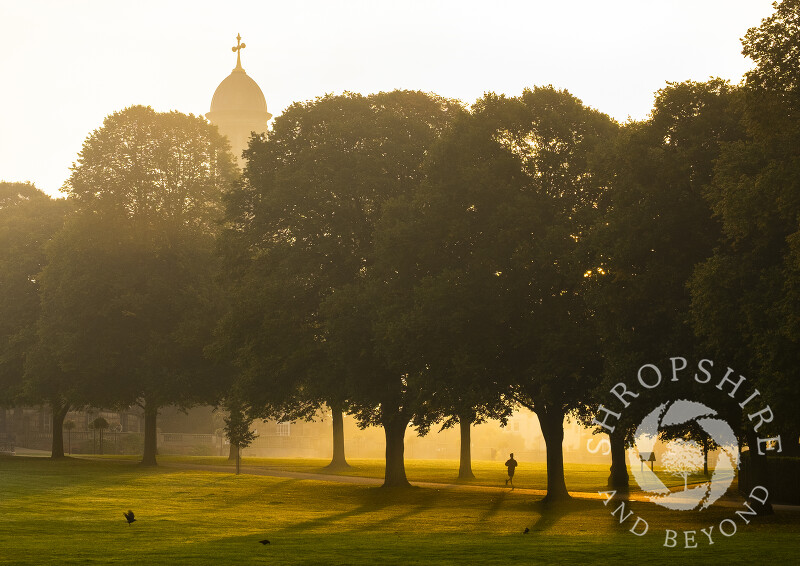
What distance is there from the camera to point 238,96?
141000 mm

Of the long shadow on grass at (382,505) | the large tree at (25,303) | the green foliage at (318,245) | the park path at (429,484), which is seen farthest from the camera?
the large tree at (25,303)

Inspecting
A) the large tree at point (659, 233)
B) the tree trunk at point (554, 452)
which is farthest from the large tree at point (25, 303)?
the large tree at point (659, 233)

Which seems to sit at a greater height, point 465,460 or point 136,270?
point 136,270

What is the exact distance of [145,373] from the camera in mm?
54656

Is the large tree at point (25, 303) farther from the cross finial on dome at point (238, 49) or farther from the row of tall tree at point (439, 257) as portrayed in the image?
the cross finial on dome at point (238, 49)

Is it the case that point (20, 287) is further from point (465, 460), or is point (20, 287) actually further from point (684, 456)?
point (684, 456)

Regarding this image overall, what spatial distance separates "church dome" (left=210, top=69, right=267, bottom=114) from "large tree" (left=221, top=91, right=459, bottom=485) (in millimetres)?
97810

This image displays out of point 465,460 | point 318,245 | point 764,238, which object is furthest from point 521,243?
point 465,460

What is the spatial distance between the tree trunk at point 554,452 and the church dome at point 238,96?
108739 mm

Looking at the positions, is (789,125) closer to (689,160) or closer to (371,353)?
(689,160)

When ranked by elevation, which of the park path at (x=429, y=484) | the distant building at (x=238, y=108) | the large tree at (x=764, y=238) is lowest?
the park path at (x=429, y=484)

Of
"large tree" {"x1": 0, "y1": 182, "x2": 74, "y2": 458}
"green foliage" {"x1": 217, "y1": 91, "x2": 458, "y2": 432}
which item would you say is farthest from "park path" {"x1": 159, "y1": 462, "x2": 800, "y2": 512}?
"large tree" {"x1": 0, "y1": 182, "x2": 74, "y2": 458}

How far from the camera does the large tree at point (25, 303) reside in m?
58.5

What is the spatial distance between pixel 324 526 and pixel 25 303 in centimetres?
4021
